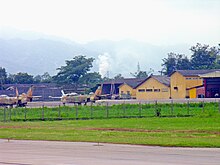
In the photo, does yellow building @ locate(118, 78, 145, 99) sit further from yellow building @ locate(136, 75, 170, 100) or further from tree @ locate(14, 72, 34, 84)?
tree @ locate(14, 72, 34, 84)

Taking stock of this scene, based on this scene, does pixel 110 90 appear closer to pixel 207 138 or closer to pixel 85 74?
pixel 85 74

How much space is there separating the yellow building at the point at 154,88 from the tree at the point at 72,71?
3917 cm

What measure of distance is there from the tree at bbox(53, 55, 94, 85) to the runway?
423 feet

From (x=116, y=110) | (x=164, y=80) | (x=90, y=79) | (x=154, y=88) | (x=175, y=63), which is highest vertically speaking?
(x=175, y=63)

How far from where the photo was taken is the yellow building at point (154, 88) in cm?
12262

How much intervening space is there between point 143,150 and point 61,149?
4.00 meters

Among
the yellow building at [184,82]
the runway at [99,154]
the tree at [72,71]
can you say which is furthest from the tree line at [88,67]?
the runway at [99,154]

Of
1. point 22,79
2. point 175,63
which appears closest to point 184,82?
point 175,63

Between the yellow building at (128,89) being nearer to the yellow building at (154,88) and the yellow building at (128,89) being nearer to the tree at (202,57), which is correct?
the yellow building at (154,88)

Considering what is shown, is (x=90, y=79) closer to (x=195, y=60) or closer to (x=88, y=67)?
(x=88, y=67)

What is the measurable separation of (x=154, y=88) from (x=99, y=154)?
96.8 m

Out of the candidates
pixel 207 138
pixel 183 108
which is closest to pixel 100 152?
pixel 207 138

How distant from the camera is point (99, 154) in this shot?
27922 mm

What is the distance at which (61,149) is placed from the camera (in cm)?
3075
